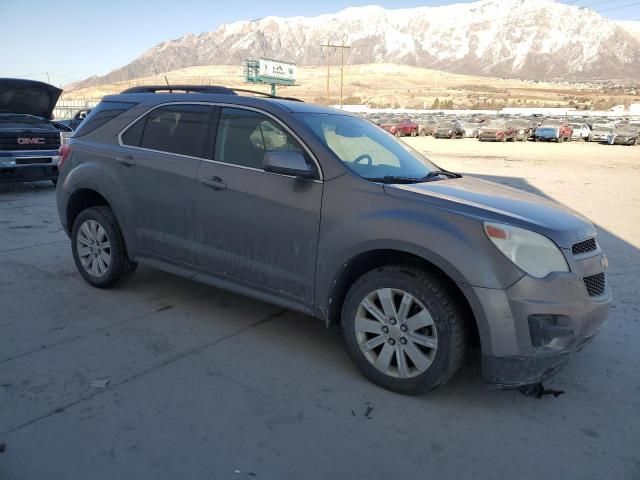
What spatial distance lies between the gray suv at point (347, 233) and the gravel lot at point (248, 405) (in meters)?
0.30

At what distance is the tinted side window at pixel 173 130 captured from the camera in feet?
14.0

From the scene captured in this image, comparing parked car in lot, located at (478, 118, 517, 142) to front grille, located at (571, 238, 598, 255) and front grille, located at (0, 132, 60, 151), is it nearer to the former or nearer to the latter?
front grille, located at (0, 132, 60, 151)

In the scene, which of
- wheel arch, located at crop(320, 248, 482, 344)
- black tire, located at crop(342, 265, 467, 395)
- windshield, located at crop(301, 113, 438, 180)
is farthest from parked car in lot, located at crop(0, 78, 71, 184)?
black tire, located at crop(342, 265, 467, 395)

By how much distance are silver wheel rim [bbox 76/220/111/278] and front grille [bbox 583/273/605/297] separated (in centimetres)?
377

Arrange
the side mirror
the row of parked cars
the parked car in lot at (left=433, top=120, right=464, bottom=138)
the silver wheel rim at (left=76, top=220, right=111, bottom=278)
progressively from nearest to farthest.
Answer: the side mirror < the silver wheel rim at (left=76, top=220, right=111, bottom=278) < the row of parked cars < the parked car in lot at (left=433, top=120, right=464, bottom=138)

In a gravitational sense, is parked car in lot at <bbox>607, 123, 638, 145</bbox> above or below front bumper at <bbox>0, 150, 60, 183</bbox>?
above

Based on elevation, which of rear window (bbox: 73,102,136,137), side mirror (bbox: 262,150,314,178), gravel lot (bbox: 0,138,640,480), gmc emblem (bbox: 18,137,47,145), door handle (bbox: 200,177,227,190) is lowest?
gravel lot (bbox: 0,138,640,480)

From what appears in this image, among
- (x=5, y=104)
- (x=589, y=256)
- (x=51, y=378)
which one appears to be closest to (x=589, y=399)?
(x=589, y=256)

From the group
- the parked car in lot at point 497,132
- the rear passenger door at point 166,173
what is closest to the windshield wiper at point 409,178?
the rear passenger door at point 166,173

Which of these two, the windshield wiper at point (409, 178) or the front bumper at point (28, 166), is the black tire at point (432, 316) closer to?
the windshield wiper at point (409, 178)

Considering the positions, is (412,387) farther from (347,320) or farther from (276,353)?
(276,353)

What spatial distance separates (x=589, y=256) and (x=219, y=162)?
2597 millimetres

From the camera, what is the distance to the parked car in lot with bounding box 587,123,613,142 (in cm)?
3566

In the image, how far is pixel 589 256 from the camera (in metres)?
3.28
